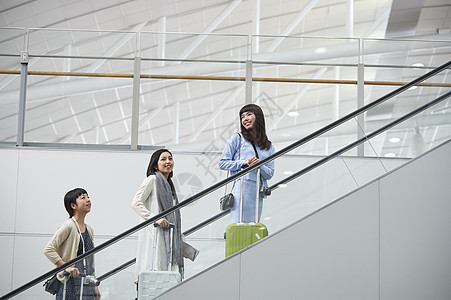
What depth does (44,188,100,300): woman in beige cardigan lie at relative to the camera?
5.95 m

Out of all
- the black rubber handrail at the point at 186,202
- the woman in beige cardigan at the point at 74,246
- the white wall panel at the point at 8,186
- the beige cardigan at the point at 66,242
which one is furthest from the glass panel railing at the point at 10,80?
the black rubber handrail at the point at 186,202

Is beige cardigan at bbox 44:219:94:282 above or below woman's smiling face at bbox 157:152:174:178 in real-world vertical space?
below

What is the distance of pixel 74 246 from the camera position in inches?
253

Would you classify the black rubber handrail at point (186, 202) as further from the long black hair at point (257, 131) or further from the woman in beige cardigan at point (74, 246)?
the long black hair at point (257, 131)

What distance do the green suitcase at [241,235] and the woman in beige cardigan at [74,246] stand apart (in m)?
1.04

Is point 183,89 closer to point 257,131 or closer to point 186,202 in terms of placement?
point 257,131

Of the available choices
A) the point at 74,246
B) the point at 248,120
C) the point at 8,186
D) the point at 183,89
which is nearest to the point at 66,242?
the point at 74,246

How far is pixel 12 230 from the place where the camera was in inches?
364

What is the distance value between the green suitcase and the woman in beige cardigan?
3.40ft

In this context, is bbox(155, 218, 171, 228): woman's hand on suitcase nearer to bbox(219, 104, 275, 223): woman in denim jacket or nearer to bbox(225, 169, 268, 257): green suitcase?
bbox(225, 169, 268, 257): green suitcase

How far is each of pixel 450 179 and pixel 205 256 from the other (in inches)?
78.9

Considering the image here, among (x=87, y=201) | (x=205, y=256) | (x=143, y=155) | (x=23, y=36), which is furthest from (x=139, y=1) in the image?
(x=205, y=256)

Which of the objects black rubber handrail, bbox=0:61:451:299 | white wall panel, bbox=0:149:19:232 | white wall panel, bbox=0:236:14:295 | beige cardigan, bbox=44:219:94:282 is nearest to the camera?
black rubber handrail, bbox=0:61:451:299

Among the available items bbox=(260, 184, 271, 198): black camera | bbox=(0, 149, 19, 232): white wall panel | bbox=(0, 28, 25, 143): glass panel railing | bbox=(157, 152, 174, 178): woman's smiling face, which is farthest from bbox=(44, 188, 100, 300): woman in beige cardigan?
bbox=(0, 28, 25, 143): glass panel railing
